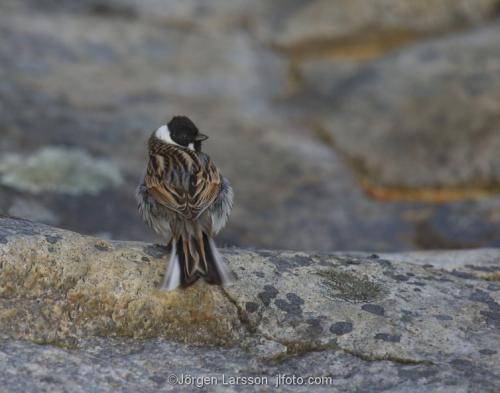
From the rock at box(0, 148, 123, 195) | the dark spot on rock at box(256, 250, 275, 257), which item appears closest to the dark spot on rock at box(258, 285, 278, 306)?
the dark spot on rock at box(256, 250, 275, 257)

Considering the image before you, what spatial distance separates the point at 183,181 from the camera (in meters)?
6.66

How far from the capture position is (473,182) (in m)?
12.5

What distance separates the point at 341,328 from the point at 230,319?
27.2 inches

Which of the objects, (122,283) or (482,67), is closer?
(122,283)

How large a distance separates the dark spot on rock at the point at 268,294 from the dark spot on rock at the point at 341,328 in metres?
0.45

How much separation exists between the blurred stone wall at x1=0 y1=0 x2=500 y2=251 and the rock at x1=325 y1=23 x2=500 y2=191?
0.03 meters

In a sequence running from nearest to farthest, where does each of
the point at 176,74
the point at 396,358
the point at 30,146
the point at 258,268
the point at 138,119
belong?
the point at 396,358 < the point at 258,268 < the point at 30,146 < the point at 138,119 < the point at 176,74

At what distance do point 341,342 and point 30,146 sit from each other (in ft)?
24.3

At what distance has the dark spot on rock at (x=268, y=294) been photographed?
5.64 m

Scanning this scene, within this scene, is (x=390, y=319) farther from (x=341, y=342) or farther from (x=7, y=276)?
(x=7, y=276)

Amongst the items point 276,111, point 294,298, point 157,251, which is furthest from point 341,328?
point 276,111

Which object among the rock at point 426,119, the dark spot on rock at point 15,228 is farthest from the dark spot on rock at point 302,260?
the rock at point 426,119

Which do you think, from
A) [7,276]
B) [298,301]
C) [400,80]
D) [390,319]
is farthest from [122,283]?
[400,80]

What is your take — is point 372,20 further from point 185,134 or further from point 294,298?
point 294,298
